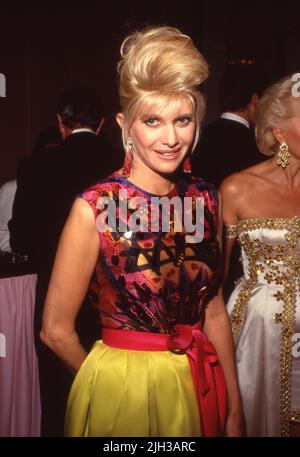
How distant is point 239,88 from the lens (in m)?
2.90

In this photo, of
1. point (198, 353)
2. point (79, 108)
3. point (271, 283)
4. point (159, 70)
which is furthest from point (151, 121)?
point (79, 108)

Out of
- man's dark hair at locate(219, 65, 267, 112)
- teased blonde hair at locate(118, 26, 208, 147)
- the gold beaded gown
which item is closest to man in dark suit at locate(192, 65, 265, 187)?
man's dark hair at locate(219, 65, 267, 112)

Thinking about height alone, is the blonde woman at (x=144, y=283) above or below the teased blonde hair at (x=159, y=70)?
below

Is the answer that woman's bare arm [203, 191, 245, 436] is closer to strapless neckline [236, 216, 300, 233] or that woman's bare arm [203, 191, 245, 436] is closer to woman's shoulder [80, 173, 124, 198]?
woman's shoulder [80, 173, 124, 198]

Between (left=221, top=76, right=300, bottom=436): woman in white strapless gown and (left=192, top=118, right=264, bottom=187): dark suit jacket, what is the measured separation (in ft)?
1.70

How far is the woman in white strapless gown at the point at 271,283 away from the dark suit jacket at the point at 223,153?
517mm

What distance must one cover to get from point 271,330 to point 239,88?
1299mm

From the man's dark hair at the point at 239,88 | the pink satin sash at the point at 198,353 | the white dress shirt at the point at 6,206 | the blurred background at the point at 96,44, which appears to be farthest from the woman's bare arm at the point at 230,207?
the blurred background at the point at 96,44

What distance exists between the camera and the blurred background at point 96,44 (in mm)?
4461

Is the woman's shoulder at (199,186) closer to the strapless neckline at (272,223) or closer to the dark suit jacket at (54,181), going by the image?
the strapless neckline at (272,223)

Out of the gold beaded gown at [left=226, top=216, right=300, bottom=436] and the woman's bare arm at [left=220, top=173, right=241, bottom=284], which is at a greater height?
the woman's bare arm at [left=220, top=173, right=241, bottom=284]

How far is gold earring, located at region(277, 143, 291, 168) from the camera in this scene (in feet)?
7.09
